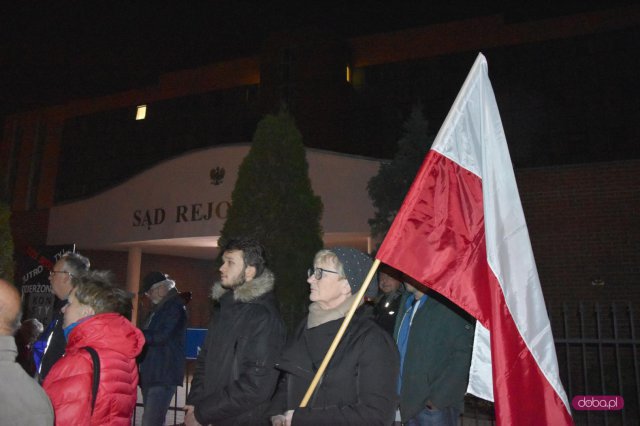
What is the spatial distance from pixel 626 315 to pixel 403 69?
383 inches

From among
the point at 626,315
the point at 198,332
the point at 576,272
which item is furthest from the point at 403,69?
the point at 198,332

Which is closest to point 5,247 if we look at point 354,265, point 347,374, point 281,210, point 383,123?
point 281,210

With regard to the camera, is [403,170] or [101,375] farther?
[403,170]

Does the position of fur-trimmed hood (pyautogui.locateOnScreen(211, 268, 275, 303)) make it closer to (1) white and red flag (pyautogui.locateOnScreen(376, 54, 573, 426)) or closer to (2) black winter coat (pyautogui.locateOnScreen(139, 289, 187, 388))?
(1) white and red flag (pyautogui.locateOnScreen(376, 54, 573, 426))

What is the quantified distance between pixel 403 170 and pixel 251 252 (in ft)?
22.3

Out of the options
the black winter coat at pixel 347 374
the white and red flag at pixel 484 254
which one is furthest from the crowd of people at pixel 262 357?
the white and red flag at pixel 484 254

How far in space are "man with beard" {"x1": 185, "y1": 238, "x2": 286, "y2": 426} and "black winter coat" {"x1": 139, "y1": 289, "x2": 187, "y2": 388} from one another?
1.39 metres

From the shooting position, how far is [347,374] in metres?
2.39

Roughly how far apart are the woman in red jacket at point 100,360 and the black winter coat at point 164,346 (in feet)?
5.63

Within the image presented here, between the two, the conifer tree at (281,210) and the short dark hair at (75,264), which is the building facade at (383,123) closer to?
the conifer tree at (281,210)

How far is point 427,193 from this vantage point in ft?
9.13

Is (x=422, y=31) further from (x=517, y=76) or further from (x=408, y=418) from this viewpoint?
(x=408, y=418)

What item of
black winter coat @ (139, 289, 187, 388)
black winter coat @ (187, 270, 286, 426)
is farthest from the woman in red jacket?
black winter coat @ (139, 289, 187, 388)

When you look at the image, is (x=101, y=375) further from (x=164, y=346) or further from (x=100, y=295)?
(x=164, y=346)
